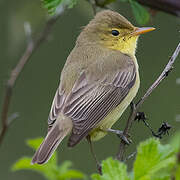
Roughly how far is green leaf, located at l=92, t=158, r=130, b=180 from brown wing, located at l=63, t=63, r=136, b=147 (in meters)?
1.48

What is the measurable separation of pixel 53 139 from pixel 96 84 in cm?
87

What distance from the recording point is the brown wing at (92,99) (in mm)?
4559

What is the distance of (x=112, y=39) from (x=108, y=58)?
362 mm

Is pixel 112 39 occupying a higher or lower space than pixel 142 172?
lower

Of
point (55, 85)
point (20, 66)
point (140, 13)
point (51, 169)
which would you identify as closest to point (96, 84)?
point (140, 13)

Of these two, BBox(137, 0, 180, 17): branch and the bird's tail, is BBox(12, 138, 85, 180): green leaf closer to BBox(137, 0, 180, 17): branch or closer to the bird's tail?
the bird's tail

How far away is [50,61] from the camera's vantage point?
33.2ft

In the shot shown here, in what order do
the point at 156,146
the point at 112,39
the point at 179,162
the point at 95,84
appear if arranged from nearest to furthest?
the point at 179,162 → the point at 156,146 → the point at 95,84 → the point at 112,39

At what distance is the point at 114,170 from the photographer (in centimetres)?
283

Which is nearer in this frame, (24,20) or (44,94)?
(24,20)

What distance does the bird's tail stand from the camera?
3.93 meters

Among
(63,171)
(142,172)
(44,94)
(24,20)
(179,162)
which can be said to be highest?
(179,162)

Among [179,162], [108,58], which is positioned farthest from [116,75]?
[179,162]

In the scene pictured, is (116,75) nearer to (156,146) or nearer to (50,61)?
(156,146)
